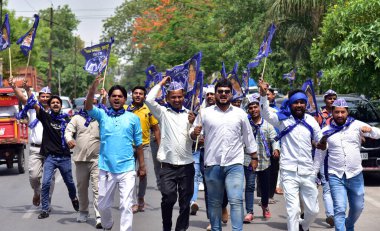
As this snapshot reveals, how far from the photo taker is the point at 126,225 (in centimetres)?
813

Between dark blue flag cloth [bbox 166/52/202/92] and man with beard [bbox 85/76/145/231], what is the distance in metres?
0.93

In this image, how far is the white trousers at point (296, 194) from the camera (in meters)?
8.19

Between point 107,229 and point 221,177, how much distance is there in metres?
1.52

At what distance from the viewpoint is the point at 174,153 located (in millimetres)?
8328

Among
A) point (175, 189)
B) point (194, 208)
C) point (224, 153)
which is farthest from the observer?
point (194, 208)

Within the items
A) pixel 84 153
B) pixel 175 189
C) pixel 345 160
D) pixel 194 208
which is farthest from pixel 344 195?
pixel 84 153

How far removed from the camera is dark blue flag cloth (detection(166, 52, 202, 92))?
922 centimetres

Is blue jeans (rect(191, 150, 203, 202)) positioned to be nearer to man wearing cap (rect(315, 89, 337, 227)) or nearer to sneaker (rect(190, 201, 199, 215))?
sneaker (rect(190, 201, 199, 215))

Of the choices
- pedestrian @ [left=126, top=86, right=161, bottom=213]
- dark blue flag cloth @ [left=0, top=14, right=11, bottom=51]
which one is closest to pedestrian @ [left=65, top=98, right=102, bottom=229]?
pedestrian @ [left=126, top=86, right=161, bottom=213]

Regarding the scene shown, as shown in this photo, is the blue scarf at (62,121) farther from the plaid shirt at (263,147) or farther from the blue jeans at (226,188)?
the blue jeans at (226,188)

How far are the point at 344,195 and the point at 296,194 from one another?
0.52 m

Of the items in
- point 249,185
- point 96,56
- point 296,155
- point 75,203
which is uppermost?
point 96,56

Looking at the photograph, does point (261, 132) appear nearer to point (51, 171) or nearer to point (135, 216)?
point (135, 216)

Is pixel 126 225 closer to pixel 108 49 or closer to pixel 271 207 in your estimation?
pixel 108 49
